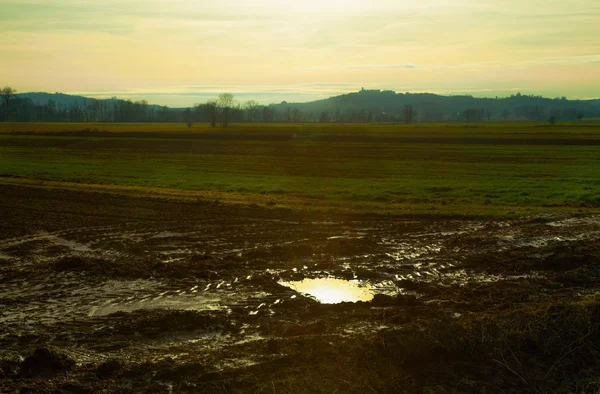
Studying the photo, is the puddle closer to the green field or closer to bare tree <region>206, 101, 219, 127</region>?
the green field

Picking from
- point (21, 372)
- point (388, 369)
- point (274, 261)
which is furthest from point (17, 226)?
point (388, 369)

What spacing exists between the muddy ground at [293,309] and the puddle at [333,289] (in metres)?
0.21

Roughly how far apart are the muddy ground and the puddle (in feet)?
0.69

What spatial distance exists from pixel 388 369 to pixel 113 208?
54.0 ft

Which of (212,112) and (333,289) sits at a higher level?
(212,112)

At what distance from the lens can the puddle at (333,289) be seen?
1170cm

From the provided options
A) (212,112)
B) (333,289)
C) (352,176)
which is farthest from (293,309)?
(212,112)

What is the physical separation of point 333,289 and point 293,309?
1.76 metres

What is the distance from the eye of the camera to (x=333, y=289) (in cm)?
1238

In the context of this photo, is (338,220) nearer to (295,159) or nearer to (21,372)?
(21,372)

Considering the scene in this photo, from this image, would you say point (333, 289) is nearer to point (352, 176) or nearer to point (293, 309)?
point (293, 309)

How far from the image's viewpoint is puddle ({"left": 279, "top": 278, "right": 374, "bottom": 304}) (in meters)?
11.7

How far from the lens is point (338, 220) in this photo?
67.0ft

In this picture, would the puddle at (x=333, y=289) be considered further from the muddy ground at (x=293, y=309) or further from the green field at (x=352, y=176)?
the green field at (x=352, y=176)
